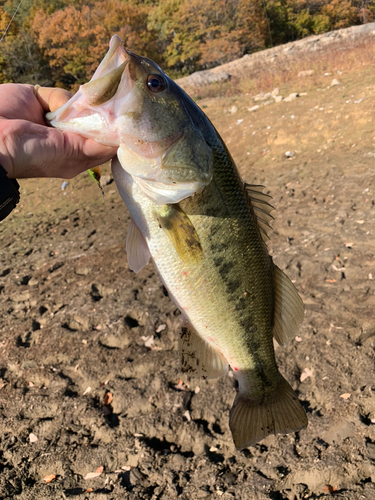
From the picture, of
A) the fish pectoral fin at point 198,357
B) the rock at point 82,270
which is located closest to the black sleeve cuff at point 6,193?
the fish pectoral fin at point 198,357

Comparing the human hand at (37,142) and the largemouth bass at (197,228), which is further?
the human hand at (37,142)

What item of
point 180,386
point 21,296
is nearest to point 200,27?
point 21,296

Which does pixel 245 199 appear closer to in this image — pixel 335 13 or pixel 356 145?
pixel 356 145

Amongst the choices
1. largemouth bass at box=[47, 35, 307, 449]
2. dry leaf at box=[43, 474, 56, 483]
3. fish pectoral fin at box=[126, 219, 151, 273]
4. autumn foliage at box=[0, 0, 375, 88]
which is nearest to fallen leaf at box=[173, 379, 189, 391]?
dry leaf at box=[43, 474, 56, 483]

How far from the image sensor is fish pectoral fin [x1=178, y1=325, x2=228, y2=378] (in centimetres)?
225

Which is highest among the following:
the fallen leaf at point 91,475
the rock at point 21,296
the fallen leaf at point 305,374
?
the fallen leaf at point 91,475

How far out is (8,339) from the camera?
449cm

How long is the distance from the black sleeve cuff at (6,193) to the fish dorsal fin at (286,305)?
150 cm

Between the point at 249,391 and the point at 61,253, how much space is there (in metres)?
4.96

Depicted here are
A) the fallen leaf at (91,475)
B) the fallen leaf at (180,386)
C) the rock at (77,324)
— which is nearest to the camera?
the fallen leaf at (91,475)

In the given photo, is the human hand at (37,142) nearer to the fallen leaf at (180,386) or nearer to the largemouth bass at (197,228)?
the largemouth bass at (197,228)

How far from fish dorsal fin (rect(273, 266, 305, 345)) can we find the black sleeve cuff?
1.50m

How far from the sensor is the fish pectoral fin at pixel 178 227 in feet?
5.98

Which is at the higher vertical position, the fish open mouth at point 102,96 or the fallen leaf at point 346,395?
the fish open mouth at point 102,96
